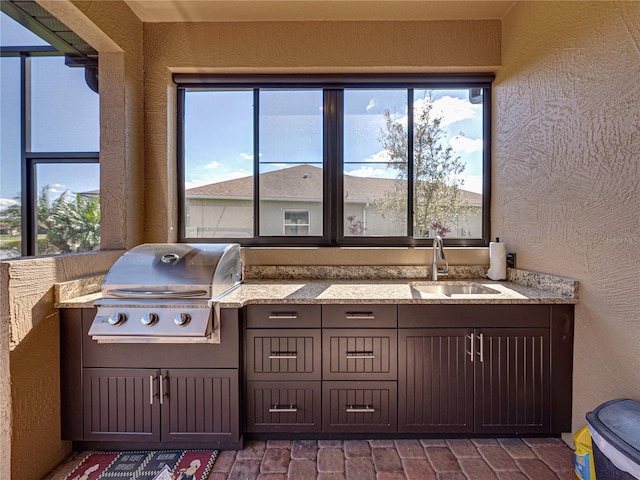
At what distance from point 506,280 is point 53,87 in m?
4.25

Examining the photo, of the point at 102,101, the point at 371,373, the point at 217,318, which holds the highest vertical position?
the point at 102,101

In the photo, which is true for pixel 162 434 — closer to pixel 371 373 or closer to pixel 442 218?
pixel 371 373

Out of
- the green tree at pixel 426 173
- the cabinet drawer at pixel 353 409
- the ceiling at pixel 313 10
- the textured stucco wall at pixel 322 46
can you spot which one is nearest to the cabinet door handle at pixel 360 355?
the cabinet drawer at pixel 353 409

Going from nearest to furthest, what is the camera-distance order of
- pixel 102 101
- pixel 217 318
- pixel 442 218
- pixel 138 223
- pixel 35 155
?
pixel 217 318 < pixel 102 101 < pixel 138 223 < pixel 442 218 < pixel 35 155

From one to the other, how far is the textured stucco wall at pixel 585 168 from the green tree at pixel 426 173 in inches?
16.8

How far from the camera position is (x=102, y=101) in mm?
2195

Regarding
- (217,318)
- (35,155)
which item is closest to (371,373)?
(217,318)

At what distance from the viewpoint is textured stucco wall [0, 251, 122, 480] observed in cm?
145

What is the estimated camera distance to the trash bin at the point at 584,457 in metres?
1.44

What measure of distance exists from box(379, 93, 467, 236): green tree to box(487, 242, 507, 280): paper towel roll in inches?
15.0

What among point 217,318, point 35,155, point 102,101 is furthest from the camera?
point 35,155

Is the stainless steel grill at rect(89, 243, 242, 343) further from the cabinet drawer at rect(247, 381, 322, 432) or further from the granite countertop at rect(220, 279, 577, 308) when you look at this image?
the cabinet drawer at rect(247, 381, 322, 432)

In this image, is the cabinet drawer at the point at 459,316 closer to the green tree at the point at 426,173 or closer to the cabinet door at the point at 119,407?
the green tree at the point at 426,173

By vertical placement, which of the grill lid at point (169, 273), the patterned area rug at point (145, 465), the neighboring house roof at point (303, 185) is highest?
the neighboring house roof at point (303, 185)
